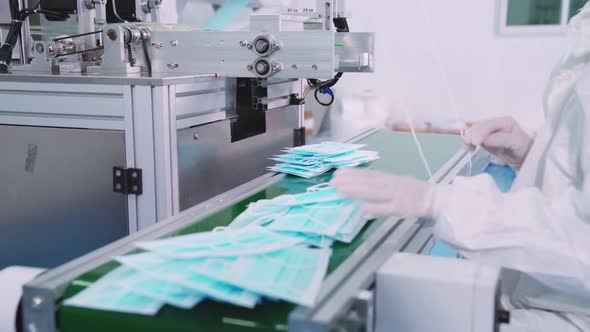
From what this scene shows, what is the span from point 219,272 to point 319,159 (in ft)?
2.77

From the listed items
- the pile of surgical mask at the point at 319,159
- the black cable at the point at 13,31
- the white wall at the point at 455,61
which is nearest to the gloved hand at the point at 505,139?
the pile of surgical mask at the point at 319,159

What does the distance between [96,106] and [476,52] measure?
3.52 metres

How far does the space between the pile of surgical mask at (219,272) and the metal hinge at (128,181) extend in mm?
707

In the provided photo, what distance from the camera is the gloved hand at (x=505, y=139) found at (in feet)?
4.63

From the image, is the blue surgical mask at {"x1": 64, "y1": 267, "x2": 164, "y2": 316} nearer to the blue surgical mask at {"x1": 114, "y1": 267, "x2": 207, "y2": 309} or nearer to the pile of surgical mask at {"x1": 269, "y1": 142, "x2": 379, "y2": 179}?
the blue surgical mask at {"x1": 114, "y1": 267, "x2": 207, "y2": 309}

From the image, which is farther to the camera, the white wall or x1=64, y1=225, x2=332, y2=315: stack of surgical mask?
the white wall

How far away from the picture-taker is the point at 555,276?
927mm

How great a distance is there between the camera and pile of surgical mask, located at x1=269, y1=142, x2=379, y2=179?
4.96ft

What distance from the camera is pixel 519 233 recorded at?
0.91 m

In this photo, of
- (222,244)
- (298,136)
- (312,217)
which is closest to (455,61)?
(298,136)

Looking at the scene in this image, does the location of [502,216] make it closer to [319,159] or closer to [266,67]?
[319,159]

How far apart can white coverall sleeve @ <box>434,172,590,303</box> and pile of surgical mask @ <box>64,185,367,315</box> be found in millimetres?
193

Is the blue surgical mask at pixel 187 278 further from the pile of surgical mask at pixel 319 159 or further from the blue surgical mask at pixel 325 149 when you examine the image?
the blue surgical mask at pixel 325 149

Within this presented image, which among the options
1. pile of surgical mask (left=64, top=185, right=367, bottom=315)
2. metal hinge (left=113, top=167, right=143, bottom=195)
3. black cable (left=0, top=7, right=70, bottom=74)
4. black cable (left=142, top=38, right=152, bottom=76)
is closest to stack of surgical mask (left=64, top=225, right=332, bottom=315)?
pile of surgical mask (left=64, top=185, right=367, bottom=315)
